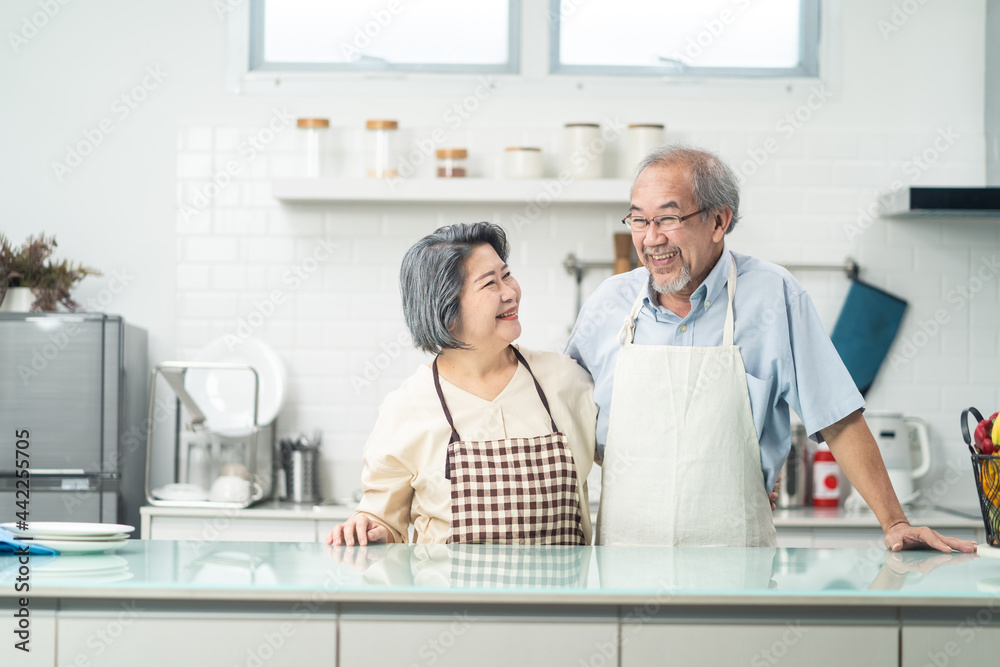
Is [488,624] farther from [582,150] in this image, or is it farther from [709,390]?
[582,150]

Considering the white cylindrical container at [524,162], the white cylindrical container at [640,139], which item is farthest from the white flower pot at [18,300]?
the white cylindrical container at [640,139]

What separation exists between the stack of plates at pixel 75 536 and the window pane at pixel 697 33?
3140 millimetres

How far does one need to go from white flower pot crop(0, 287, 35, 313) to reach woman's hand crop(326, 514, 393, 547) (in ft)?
7.94

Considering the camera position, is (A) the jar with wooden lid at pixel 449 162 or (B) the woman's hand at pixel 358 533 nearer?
(B) the woman's hand at pixel 358 533

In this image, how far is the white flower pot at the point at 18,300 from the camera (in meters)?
3.64

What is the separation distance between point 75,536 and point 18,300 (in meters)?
2.44

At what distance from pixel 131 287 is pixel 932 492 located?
347 centimetres

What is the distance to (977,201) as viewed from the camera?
3555 mm

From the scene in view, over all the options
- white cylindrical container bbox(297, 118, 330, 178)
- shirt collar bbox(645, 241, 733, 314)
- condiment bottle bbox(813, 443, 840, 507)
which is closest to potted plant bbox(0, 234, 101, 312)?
white cylindrical container bbox(297, 118, 330, 178)

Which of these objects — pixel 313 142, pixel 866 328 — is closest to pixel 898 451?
pixel 866 328

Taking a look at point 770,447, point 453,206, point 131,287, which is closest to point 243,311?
point 131,287

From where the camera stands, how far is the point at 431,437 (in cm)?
193

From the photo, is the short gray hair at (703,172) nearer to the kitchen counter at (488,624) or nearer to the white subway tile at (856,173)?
the kitchen counter at (488,624)

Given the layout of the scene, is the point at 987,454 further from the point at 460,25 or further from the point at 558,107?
the point at 460,25
